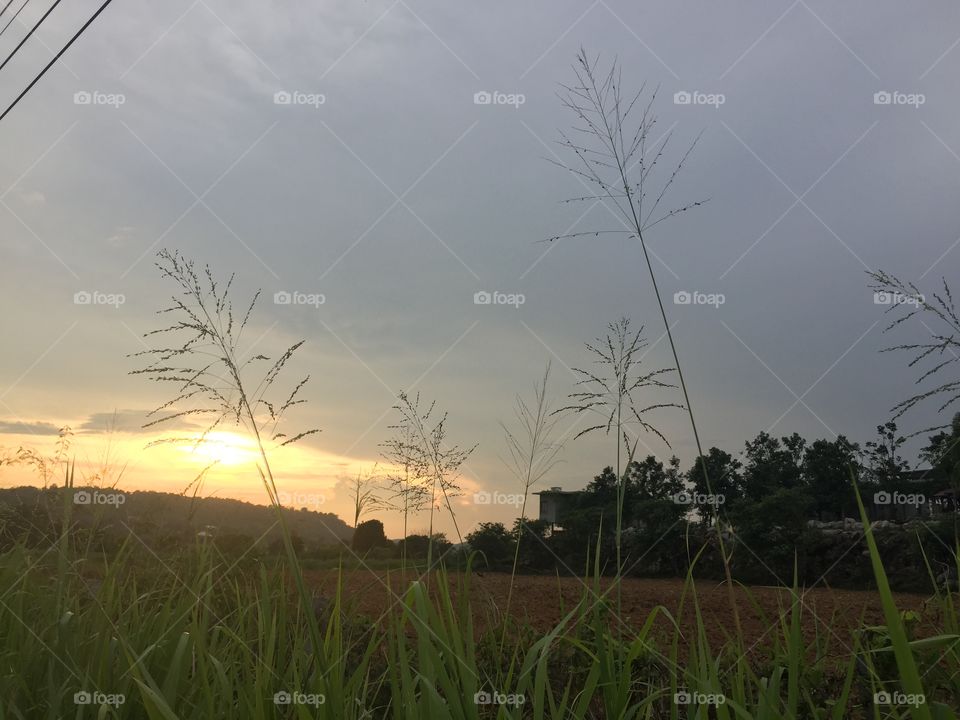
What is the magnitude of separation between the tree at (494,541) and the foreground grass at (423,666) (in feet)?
7.79

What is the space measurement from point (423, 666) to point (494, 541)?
622 centimetres

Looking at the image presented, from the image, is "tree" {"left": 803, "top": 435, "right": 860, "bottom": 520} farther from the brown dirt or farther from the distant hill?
the distant hill

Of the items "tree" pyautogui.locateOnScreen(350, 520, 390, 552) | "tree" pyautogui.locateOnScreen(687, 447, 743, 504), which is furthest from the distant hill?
"tree" pyautogui.locateOnScreen(687, 447, 743, 504)

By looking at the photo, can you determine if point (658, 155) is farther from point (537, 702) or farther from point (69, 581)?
point (69, 581)

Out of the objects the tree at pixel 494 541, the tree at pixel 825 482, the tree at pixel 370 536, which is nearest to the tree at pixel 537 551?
the tree at pixel 494 541

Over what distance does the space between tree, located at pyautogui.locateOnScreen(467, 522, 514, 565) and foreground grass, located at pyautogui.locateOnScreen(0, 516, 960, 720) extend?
2.37m

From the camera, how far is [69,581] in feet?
15.9

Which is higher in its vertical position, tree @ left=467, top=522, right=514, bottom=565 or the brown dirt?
tree @ left=467, top=522, right=514, bottom=565

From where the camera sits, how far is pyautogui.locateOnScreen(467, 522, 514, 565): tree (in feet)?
24.8

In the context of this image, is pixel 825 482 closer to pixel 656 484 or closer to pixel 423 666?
pixel 656 484

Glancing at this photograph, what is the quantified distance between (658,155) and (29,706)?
3833 millimetres

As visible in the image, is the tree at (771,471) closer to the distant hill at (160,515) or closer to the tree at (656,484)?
the tree at (656,484)

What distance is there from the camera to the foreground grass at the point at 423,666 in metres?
2.37

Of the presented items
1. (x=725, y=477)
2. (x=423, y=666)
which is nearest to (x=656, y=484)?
(x=725, y=477)
